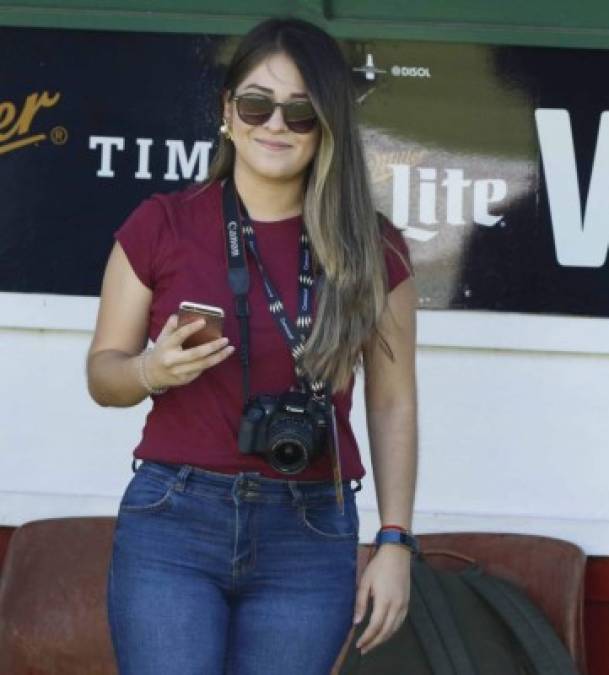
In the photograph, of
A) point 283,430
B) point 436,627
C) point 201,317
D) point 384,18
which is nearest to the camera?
point 201,317

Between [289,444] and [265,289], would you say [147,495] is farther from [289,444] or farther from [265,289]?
[265,289]

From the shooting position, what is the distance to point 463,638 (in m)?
3.86

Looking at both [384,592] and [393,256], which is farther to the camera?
[393,256]

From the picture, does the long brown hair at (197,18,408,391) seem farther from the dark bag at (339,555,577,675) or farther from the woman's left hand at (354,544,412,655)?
the dark bag at (339,555,577,675)

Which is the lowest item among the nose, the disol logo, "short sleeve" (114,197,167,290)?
"short sleeve" (114,197,167,290)

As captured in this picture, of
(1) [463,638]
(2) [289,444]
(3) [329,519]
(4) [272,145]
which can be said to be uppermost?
(4) [272,145]

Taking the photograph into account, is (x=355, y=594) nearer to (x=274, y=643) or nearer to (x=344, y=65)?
(x=274, y=643)

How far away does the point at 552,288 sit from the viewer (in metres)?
4.30

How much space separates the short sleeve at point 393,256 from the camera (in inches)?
114

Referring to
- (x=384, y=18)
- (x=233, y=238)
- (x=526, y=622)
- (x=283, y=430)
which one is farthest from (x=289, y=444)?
(x=384, y=18)

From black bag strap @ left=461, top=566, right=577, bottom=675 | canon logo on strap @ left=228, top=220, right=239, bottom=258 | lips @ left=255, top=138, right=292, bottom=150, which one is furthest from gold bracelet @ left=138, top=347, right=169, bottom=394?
black bag strap @ left=461, top=566, right=577, bottom=675

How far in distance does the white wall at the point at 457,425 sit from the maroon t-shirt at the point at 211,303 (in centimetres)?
146

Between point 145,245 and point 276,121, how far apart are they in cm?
32

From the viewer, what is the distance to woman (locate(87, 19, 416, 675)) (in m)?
2.70
